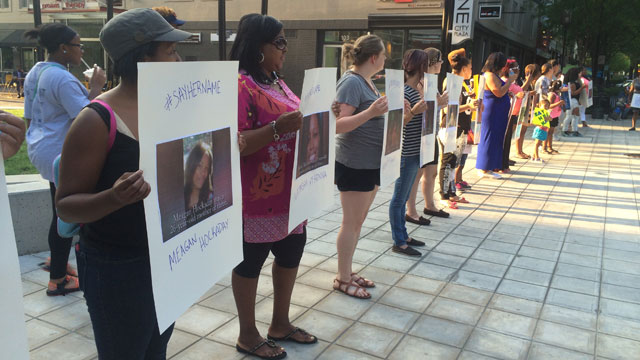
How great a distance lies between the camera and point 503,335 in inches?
141

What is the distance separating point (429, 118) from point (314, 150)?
2.57m

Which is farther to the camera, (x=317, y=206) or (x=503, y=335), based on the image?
(x=503, y=335)

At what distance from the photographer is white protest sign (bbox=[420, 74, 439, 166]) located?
5.16 metres

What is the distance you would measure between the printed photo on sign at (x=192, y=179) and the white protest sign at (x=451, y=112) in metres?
4.17

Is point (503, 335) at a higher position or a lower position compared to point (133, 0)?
lower

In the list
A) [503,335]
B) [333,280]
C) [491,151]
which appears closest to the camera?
[503,335]

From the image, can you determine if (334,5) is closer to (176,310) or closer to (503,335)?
(503,335)

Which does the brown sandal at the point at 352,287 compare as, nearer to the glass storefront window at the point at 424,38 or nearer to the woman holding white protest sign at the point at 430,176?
the woman holding white protest sign at the point at 430,176

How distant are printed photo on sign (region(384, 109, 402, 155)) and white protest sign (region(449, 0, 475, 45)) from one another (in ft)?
14.8

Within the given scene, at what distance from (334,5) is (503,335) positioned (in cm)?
1986

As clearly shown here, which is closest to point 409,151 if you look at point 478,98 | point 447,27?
point 478,98

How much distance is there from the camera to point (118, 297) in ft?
6.20

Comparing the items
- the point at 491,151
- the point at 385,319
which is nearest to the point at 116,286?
the point at 385,319

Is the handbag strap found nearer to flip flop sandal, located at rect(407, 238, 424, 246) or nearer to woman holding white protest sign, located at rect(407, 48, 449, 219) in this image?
flip flop sandal, located at rect(407, 238, 424, 246)
